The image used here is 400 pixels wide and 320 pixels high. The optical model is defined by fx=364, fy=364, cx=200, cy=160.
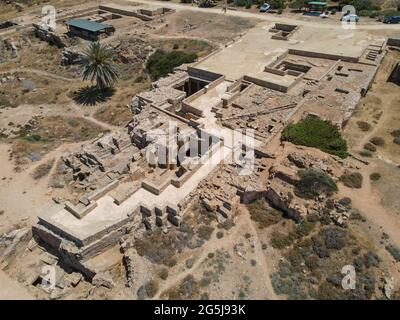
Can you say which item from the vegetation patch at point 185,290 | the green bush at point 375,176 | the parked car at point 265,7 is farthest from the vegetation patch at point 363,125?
the parked car at point 265,7

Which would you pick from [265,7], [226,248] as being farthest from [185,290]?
[265,7]

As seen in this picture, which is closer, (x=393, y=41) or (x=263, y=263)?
(x=263, y=263)

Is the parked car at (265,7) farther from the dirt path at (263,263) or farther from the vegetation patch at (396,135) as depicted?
the dirt path at (263,263)

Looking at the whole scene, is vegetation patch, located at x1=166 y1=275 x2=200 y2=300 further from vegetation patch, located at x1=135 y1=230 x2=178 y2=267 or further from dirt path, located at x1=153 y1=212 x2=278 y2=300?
vegetation patch, located at x1=135 y1=230 x2=178 y2=267

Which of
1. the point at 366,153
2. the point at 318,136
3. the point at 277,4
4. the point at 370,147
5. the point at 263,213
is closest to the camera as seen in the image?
the point at 263,213

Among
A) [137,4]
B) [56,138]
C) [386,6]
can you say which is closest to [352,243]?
[56,138]

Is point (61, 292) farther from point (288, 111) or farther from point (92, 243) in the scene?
point (288, 111)

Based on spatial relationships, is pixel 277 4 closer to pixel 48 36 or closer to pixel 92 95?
pixel 92 95
